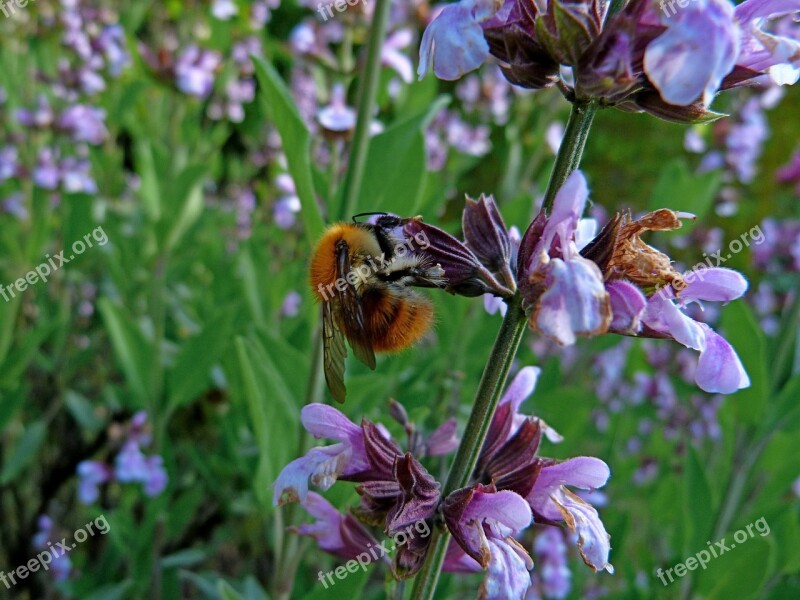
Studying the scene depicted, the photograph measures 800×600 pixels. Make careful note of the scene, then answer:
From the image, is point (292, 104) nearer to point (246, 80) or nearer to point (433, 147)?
point (433, 147)

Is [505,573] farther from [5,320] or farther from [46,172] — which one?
[46,172]

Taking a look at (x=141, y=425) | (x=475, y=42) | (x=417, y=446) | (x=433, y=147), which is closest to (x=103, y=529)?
(x=141, y=425)

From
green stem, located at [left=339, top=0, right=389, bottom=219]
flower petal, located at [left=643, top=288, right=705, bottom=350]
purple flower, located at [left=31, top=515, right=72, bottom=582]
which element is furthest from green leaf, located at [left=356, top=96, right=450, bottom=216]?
purple flower, located at [left=31, top=515, right=72, bottom=582]

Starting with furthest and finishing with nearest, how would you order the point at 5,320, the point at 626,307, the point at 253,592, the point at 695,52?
1. the point at 5,320
2. the point at 253,592
3. the point at 626,307
4. the point at 695,52

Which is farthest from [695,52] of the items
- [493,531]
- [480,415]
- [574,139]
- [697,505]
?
[697,505]

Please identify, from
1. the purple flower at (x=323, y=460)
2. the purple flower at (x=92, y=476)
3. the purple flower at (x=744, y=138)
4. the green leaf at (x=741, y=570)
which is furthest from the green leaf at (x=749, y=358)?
the purple flower at (x=92, y=476)

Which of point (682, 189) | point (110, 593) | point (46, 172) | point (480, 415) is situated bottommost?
point (110, 593)

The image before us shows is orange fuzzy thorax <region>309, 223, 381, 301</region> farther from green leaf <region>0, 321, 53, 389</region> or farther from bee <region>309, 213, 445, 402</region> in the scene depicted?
green leaf <region>0, 321, 53, 389</region>
